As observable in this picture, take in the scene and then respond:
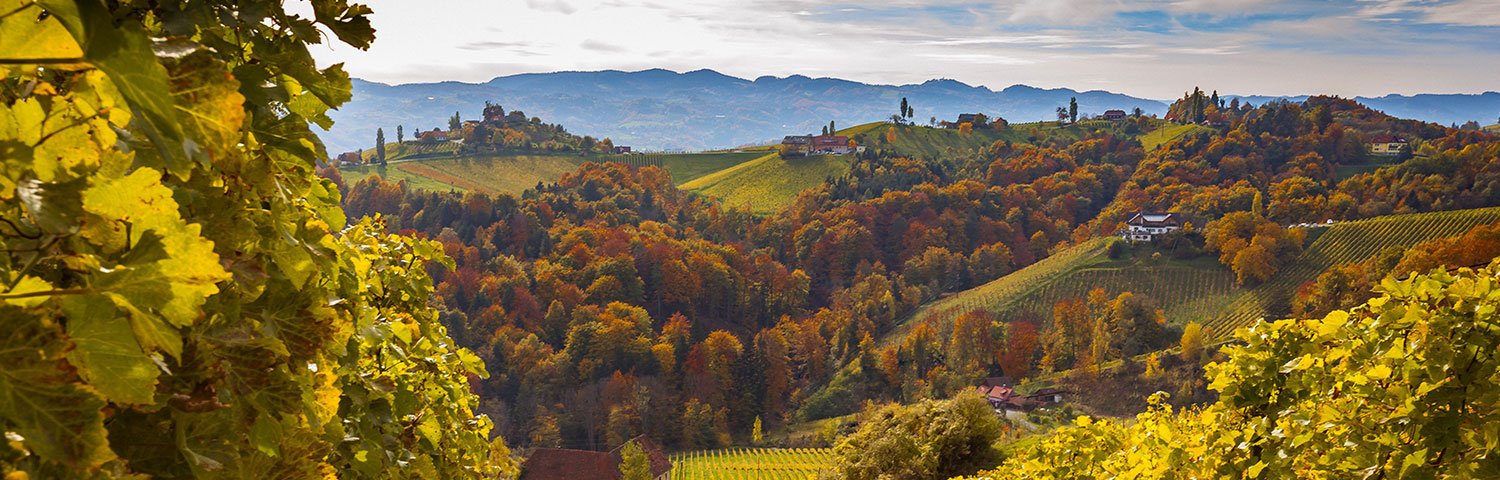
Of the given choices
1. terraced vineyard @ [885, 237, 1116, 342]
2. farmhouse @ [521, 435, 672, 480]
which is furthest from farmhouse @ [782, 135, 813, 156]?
farmhouse @ [521, 435, 672, 480]

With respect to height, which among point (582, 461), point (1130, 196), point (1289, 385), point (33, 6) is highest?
point (33, 6)

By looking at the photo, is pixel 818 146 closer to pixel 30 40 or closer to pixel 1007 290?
pixel 1007 290

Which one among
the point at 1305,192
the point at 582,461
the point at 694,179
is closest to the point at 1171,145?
the point at 1305,192

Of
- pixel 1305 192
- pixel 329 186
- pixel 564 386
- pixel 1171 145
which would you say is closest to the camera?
pixel 329 186

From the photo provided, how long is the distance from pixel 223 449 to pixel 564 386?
60025 millimetres

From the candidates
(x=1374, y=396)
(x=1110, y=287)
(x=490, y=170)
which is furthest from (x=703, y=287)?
(x=1374, y=396)

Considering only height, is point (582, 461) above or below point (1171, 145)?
A: below

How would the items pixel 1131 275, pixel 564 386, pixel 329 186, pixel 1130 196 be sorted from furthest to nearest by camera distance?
1. pixel 1130 196
2. pixel 1131 275
3. pixel 564 386
4. pixel 329 186

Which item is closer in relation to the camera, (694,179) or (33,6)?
(33,6)

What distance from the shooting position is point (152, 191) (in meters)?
1.15

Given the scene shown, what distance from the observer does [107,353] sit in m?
1.00

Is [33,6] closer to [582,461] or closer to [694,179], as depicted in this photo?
Answer: [582,461]

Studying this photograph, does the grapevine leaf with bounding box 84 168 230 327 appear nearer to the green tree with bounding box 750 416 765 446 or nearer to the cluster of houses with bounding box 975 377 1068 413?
the cluster of houses with bounding box 975 377 1068 413

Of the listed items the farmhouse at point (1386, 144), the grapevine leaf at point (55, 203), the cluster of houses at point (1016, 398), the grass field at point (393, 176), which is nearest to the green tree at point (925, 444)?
the grapevine leaf at point (55, 203)
